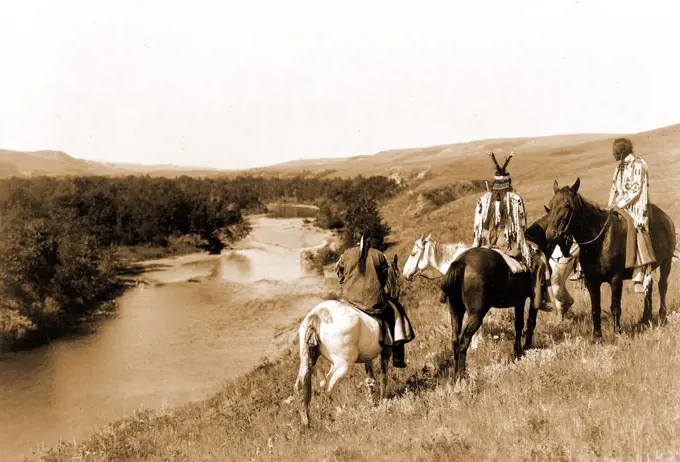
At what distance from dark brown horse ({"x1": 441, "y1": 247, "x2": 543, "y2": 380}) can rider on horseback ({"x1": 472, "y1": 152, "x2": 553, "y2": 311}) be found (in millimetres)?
276

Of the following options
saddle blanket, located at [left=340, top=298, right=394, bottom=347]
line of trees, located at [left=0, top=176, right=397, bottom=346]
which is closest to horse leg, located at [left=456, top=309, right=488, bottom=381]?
saddle blanket, located at [left=340, top=298, right=394, bottom=347]

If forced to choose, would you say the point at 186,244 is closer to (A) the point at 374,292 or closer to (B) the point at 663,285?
(A) the point at 374,292

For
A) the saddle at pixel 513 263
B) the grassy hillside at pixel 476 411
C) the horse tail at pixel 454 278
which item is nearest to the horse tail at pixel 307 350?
the grassy hillside at pixel 476 411

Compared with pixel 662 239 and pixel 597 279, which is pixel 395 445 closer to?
pixel 597 279

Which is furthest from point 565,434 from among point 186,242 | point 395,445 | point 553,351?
point 186,242

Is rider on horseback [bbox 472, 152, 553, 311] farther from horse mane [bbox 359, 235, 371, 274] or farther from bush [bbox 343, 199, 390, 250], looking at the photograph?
bush [bbox 343, 199, 390, 250]

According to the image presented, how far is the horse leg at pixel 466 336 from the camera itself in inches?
260

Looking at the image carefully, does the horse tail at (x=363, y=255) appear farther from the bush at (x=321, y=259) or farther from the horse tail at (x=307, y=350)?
the bush at (x=321, y=259)

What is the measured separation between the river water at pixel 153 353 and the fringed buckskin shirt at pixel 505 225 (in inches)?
336

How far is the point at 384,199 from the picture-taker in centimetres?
5684

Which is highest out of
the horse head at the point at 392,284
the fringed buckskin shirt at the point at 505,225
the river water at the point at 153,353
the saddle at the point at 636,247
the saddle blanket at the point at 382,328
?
the fringed buckskin shirt at the point at 505,225

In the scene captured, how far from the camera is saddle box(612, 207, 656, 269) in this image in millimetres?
7102

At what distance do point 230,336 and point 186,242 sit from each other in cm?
1887

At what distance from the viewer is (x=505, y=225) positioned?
7430 millimetres
